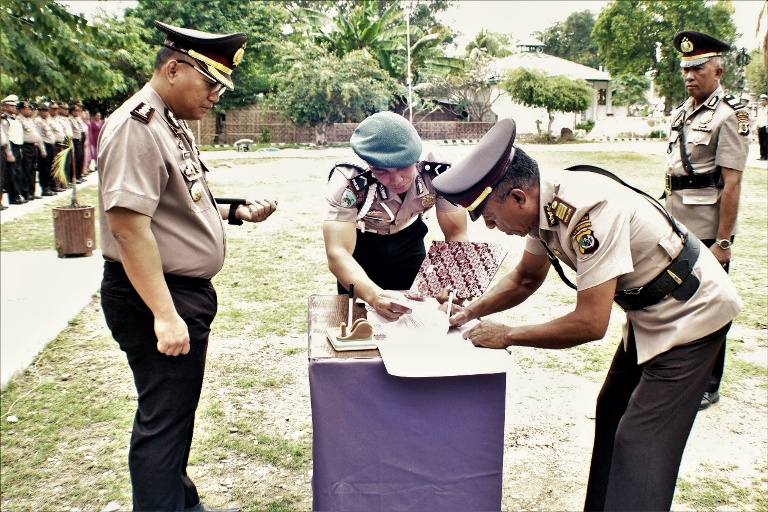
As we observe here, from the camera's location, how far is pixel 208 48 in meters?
1.96

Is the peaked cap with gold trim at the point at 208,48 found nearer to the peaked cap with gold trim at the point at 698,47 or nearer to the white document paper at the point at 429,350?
the white document paper at the point at 429,350

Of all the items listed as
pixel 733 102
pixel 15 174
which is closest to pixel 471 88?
pixel 15 174

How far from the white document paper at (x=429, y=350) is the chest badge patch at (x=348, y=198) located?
501 millimetres

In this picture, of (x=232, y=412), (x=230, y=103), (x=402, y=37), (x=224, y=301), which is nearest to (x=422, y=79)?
(x=402, y=37)

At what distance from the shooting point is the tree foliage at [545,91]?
27.5m

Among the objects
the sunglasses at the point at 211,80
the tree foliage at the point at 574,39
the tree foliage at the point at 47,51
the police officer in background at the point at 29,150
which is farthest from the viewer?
the tree foliage at the point at 574,39

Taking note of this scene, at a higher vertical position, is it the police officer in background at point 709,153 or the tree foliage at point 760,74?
the tree foliage at point 760,74

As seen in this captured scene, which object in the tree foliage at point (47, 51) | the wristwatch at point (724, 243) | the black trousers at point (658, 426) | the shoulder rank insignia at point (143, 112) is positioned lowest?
the black trousers at point (658, 426)

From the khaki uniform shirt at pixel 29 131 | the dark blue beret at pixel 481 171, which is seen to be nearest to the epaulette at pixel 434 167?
the dark blue beret at pixel 481 171

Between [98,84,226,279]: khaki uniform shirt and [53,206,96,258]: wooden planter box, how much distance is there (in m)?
5.27

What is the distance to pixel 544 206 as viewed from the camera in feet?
5.95

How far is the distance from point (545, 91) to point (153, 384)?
89.4ft

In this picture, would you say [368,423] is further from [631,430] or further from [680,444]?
[680,444]

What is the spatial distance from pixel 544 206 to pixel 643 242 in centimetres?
28
